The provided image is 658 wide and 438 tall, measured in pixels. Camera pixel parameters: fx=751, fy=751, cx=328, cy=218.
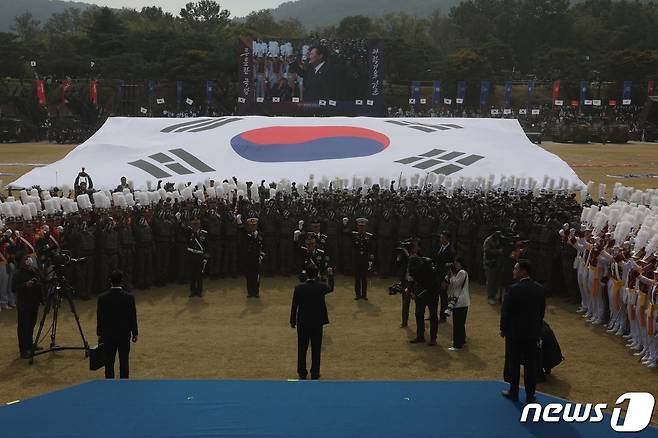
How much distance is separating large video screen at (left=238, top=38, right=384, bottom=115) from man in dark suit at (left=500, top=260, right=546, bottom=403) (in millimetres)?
44307

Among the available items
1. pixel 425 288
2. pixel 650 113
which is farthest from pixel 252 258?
pixel 650 113

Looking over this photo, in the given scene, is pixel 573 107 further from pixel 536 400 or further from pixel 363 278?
pixel 536 400

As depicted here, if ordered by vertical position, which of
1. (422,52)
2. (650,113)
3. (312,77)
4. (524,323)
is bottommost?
(524,323)

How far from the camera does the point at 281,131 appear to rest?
2383 centimetres

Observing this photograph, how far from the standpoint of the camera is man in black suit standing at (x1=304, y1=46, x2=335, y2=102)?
52500 mm

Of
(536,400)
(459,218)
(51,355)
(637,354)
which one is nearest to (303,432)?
(536,400)

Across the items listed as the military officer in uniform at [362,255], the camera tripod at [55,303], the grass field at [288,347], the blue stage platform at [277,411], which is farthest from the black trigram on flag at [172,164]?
the blue stage platform at [277,411]

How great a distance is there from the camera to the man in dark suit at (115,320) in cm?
944

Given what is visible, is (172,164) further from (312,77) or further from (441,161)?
(312,77)

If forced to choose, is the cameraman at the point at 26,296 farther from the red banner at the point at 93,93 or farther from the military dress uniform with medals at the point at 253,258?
the red banner at the point at 93,93

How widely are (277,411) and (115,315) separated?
266 cm

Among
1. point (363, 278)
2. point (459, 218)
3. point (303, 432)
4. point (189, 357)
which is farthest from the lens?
point (459, 218)

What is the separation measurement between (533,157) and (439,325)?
34.6 ft

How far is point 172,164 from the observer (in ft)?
70.1
